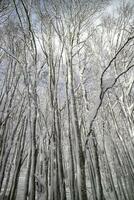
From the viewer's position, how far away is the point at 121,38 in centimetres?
695

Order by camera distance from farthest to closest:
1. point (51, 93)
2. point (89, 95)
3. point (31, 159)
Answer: point (89, 95)
point (51, 93)
point (31, 159)

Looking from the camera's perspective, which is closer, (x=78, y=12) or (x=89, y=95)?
(x=78, y=12)

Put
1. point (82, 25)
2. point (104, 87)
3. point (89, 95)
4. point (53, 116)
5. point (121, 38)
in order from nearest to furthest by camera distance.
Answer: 1. point (104, 87)
2. point (53, 116)
3. point (82, 25)
4. point (121, 38)
5. point (89, 95)

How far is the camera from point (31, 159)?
2.80 metres

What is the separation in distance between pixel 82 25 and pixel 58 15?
0.73 meters

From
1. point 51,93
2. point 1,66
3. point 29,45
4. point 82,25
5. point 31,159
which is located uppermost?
point 1,66

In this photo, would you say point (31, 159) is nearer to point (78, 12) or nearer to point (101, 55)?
point (78, 12)

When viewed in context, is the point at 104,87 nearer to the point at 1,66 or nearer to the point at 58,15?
the point at 58,15

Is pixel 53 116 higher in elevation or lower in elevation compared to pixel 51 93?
lower

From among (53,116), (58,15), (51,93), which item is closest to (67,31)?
(58,15)

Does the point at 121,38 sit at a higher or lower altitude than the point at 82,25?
higher

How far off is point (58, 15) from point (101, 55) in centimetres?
354

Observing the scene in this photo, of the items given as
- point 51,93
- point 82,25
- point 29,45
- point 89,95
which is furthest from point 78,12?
point 89,95

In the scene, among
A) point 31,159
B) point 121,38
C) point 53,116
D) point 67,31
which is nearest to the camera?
point 31,159
